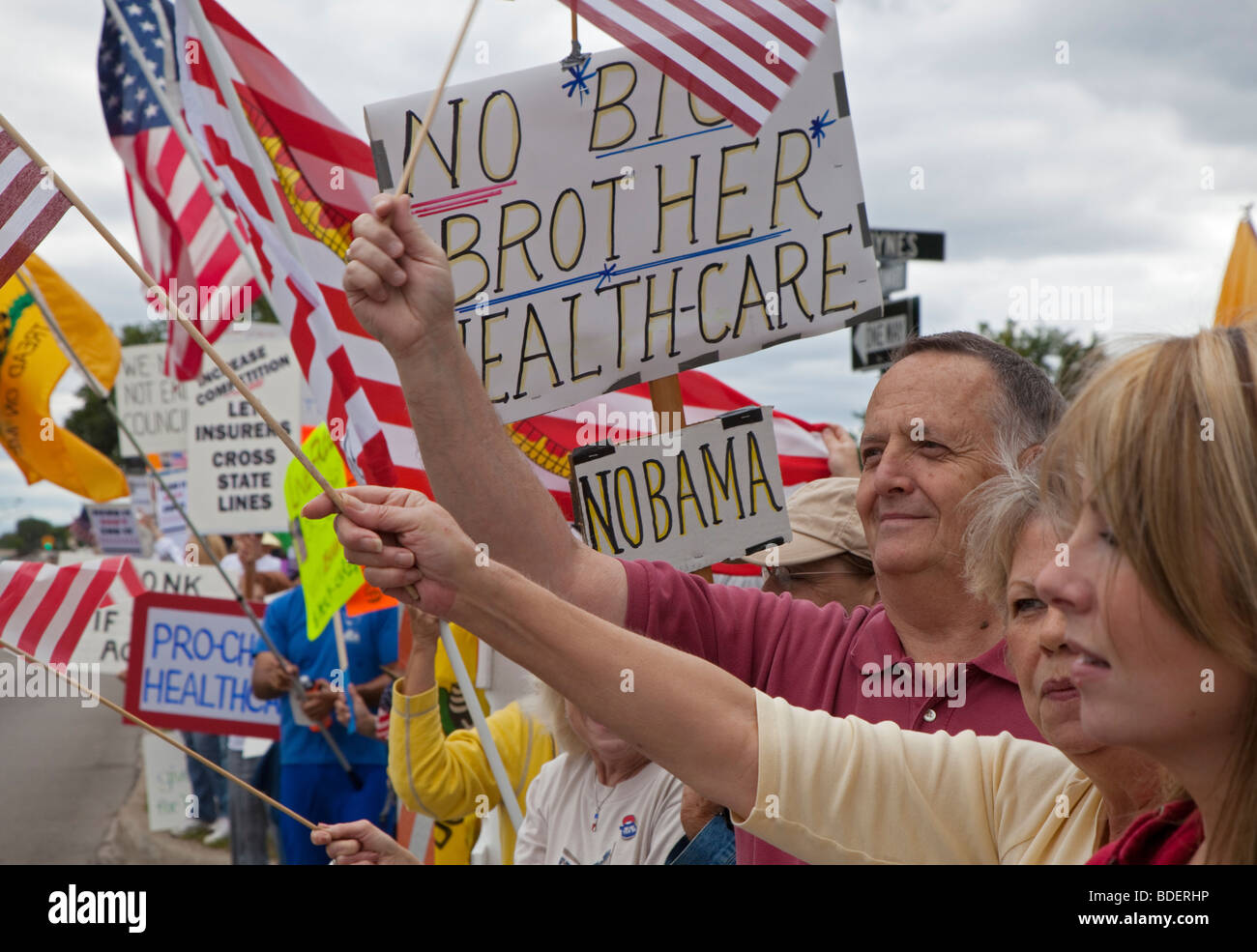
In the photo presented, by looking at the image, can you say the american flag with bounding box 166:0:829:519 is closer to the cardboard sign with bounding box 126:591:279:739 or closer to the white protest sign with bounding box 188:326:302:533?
the cardboard sign with bounding box 126:591:279:739

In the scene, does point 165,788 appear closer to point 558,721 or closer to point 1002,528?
point 558,721

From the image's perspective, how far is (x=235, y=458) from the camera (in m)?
9.69

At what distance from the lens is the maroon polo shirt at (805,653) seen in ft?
8.54

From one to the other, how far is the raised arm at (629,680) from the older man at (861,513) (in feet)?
2.09

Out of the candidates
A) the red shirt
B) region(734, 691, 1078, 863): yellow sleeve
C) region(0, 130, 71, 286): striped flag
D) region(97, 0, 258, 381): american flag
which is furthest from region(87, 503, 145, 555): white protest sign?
the red shirt

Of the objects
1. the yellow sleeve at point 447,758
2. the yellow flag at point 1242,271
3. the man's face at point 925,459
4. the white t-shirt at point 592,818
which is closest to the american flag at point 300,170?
the yellow sleeve at point 447,758

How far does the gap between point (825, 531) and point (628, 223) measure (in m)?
1.14

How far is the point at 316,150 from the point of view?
438cm

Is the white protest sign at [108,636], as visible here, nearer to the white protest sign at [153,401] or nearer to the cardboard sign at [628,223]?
the white protest sign at [153,401]

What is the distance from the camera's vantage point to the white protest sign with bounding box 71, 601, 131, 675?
8.31 metres

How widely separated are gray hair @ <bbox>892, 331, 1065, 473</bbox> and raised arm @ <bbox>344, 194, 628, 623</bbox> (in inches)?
38.0

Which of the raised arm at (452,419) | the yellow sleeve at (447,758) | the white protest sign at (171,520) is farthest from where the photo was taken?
the white protest sign at (171,520)

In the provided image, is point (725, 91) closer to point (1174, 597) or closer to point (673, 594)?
point (673, 594)

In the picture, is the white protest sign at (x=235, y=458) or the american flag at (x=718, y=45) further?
the white protest sign at (x=235, y=458)
